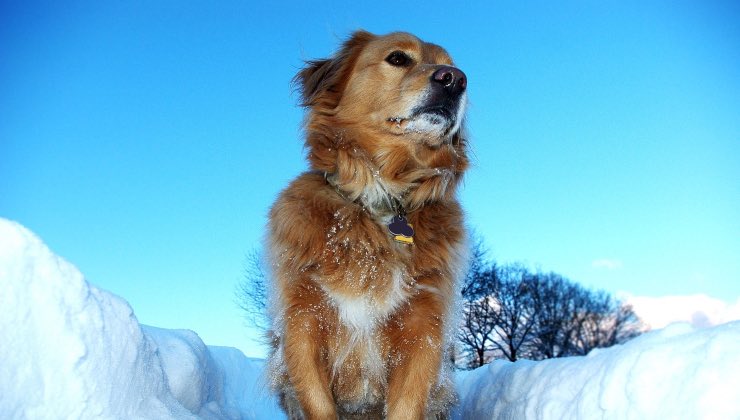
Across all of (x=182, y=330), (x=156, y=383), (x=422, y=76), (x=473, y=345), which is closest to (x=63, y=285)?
(x=156, y=383)

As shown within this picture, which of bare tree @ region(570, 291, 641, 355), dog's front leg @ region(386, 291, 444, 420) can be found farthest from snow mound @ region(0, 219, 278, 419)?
bare tree @ region(570, 291, 641, 355)

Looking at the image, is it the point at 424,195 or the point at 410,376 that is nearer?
the point at 410,376

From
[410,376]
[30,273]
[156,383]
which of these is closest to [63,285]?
[30,273]

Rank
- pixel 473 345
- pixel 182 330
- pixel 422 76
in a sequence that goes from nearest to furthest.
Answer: pixel 422 76 → pixel 182 330 → pixel 473 345

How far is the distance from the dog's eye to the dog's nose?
394mm

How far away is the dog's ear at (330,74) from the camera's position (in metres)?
4.56

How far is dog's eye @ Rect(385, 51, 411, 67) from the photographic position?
4.40 m

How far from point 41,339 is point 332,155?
2160mm

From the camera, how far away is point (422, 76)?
13.4ft

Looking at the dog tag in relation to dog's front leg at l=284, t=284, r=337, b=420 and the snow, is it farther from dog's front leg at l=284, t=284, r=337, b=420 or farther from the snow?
the snow

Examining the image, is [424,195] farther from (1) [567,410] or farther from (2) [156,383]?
(2) [156,383]

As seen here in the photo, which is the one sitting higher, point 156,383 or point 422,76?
point 422,76

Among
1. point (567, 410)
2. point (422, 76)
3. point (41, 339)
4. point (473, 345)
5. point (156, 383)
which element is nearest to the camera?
point (41, 339)

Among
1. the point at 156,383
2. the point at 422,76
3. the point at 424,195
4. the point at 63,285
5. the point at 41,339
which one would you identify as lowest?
the point at 156,383
